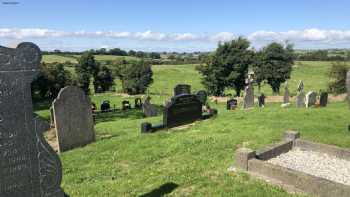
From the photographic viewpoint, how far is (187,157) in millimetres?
9195

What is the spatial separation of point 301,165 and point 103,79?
45415 millimetres

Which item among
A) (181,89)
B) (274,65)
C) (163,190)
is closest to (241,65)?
(274,65)

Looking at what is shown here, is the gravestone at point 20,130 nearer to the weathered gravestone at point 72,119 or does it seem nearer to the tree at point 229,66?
the weathered gravestone at point 72,119

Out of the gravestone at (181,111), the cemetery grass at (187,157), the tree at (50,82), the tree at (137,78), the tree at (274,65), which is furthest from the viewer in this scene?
the tree at (137,78)

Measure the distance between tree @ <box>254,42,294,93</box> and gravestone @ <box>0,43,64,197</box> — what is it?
41.8m

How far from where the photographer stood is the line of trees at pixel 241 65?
40.8 m

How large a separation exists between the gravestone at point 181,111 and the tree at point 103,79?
37.8 meters

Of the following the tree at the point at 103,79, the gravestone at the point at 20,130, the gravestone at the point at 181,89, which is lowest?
the tree at the point at 103,79

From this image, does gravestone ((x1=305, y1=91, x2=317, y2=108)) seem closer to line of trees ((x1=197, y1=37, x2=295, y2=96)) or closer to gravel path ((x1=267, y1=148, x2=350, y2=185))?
gravel path ((x1=267, y1=148, x2=350, y2=185))

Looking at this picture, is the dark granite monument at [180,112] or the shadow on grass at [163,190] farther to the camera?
the dark granite monument at [180,112]

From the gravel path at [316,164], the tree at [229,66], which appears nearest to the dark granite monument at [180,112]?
the gravel path at [316,164]

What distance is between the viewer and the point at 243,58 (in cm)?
4075

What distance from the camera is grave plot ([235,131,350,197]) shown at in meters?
6.52

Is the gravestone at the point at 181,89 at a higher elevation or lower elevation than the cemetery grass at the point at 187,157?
higher
